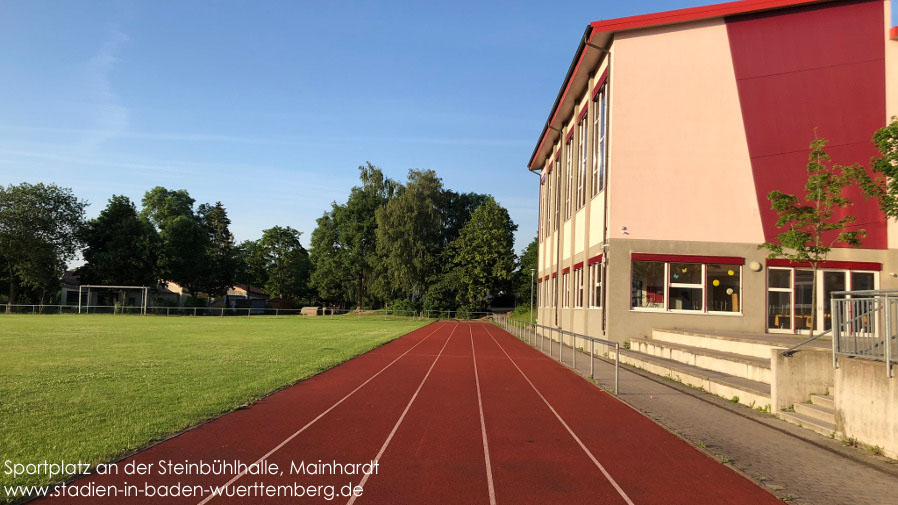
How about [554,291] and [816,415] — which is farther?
[554,291]

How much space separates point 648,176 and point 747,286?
187 inches

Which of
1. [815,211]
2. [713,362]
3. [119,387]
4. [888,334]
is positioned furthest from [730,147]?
[119,387]

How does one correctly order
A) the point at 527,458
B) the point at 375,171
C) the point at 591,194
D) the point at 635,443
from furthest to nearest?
the point at 375,171, the point at 591,194, the point at 635,443, the point at 527,458

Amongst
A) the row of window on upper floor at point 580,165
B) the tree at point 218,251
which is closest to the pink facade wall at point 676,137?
the row of window on upper floor at point 580,165

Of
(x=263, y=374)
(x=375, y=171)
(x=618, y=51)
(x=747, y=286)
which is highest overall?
(x=375, y=171)

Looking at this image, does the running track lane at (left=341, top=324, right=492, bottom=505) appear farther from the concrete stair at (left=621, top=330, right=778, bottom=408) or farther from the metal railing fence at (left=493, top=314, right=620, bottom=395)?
the concrete stair at (left=621, top=330, right=778, bottom=408)

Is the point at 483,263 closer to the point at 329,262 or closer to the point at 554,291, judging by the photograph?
the point at 329,262

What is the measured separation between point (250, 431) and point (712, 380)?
8768 mm

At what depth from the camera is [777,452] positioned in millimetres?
7398

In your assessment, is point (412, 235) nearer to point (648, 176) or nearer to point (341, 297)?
→ point (341, 297)

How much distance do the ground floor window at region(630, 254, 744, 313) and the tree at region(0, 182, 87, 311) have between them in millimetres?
62017

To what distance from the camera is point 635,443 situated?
26.0 ft

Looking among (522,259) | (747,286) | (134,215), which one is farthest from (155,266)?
(747,286)

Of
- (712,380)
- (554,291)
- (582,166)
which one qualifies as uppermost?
(582,166)
